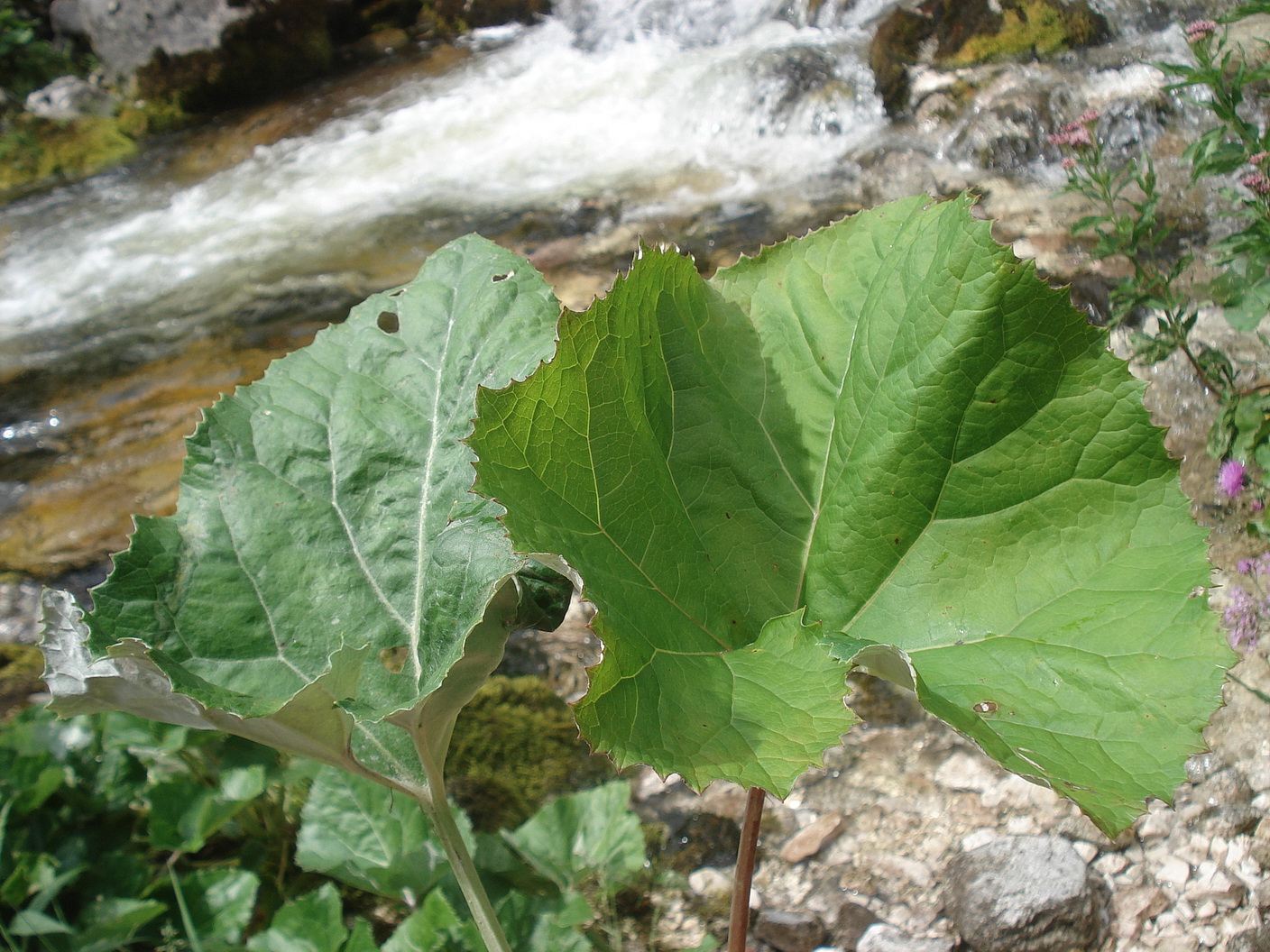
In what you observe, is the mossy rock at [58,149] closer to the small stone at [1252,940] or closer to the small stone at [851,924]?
the small stone at [851,924]

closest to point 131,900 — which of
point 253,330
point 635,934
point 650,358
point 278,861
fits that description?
point 278,861

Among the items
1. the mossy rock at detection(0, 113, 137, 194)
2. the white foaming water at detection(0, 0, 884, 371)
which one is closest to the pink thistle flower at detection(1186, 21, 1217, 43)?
the white foaming water at detection(0, 0, 884, 371)

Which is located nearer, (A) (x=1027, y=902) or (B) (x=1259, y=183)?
(A) (x=1027, y=902)

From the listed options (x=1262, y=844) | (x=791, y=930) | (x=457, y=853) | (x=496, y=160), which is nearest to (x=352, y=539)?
(x=457, y=853)

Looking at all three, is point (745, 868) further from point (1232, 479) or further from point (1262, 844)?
point (1232, 479)

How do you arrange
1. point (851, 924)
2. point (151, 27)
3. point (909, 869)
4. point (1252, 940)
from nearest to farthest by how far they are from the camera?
point (1252, 940)
point (851, 924)
point (909, 869)
point (151, 27)

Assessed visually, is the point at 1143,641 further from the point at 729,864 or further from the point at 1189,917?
the point at 729,864
